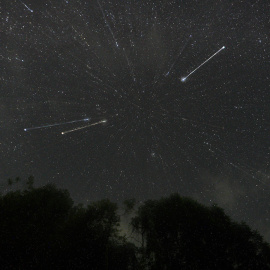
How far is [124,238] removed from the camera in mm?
15859

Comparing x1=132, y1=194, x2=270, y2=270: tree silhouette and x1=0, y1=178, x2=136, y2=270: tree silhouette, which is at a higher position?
x1=132, y1=194, x2=270, y2=270: tree silhouette

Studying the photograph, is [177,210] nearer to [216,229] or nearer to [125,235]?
[216,229]

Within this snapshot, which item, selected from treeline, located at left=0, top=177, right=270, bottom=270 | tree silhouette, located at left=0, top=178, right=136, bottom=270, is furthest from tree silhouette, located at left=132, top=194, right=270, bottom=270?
tree silhouette, located at left=0, top=178, right=136, bottom=270

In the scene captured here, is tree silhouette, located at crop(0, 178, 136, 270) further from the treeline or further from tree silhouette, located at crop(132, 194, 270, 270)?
tree silhouette, located at crop(132, 194, 270, 270)

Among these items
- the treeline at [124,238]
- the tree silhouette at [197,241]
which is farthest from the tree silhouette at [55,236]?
the tree silhouette at [197,241]

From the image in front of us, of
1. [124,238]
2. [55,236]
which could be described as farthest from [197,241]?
[55,236]

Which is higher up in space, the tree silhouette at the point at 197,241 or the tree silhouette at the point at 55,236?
the tree silhouette at the point at 197,241

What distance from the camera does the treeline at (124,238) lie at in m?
13.5

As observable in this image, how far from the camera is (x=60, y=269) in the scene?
13.4 m

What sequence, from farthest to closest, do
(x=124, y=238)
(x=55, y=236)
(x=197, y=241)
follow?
(x=124, y=238) → (x=55, y=236) → (x=197, y=241)

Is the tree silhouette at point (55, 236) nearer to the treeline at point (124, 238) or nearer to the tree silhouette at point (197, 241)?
the treeline at point (124, 238)

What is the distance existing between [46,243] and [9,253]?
2.36 metres

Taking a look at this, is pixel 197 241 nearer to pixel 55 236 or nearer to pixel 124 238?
pixel 124 238

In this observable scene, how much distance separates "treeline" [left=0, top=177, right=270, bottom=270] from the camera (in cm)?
1345
